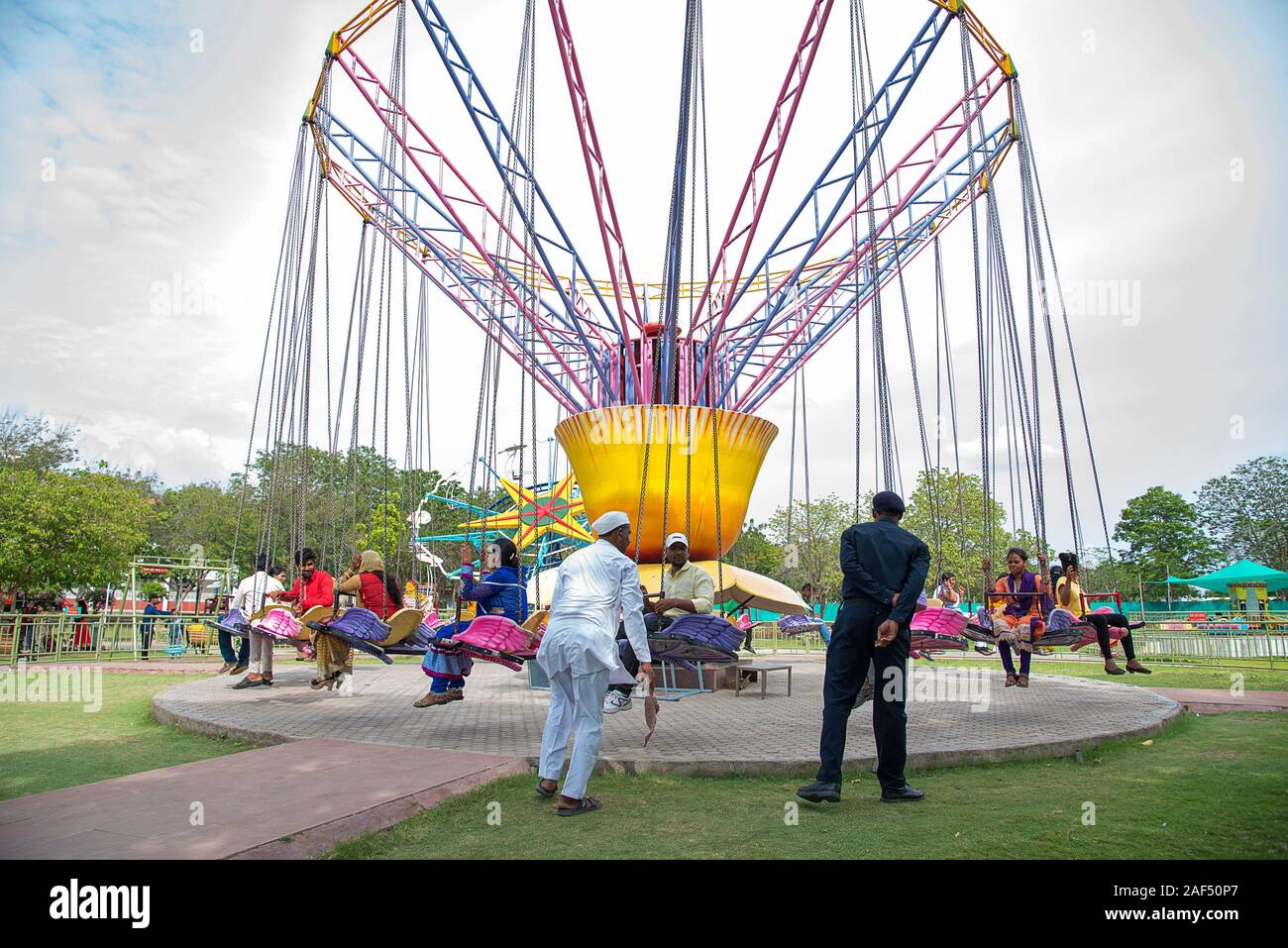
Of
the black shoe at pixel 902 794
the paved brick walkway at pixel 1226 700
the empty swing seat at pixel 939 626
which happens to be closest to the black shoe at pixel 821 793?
the black shoe at pixel 902 794

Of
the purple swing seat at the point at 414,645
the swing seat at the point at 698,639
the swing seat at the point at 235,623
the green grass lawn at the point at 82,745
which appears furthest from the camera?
the swing seat at the point at 235,623

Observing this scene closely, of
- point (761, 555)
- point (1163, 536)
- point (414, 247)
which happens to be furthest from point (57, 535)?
point (1163, 536)

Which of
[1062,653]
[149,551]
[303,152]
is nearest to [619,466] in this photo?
[303,152]

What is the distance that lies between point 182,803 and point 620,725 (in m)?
4.49

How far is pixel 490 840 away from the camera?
427cm

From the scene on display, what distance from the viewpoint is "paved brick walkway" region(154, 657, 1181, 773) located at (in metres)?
6.48

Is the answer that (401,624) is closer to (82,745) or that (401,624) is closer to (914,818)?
(82,745)

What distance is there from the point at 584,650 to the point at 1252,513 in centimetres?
7412

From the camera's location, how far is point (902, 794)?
17.1ft

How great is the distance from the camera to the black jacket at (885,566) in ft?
17.8

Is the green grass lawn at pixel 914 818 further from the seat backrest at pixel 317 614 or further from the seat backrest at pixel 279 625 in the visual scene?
the seat backrest at pixel 279 625

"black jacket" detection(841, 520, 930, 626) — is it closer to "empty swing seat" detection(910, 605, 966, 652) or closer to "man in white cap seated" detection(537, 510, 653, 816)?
"man in white cap seated" detection(537, 510, 653, 816)

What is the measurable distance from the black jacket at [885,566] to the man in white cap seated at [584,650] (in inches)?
60.7
